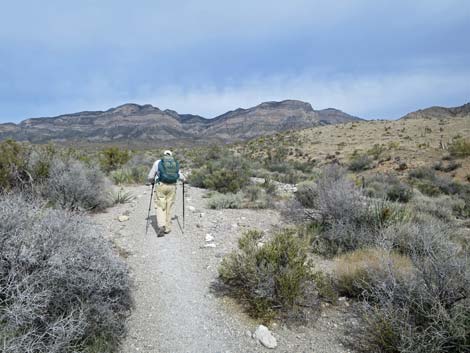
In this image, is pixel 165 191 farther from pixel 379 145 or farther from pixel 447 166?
pixel 379 145

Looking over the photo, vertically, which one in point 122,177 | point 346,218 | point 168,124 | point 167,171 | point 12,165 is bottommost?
point 346,218

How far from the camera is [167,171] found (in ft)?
22.2

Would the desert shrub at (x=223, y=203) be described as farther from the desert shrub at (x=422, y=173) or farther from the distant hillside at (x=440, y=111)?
the distant hillside at (x=440, y=111)

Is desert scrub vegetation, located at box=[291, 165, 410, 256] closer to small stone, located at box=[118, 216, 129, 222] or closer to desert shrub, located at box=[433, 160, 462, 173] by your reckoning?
small stone, located at box=[118, 216, 129, 222]

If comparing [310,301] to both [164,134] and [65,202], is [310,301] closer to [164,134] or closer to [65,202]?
[65,202]

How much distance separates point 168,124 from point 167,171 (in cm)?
16027

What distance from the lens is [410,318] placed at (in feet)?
10.1

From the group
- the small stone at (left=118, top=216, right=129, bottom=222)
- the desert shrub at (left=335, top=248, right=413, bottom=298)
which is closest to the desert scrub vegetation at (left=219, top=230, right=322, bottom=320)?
the desert shrub at (left=335, top=248, right=413, bottom=298)

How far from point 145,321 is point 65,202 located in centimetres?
526

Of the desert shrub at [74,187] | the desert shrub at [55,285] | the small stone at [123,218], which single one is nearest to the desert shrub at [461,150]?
the small stone at [123,218]

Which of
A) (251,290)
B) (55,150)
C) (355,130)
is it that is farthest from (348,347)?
(355,130)

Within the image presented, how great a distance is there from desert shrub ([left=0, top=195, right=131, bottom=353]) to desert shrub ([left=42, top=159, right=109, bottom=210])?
435 cm

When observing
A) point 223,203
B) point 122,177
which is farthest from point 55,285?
point 122,177

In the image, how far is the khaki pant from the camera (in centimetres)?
670
